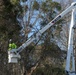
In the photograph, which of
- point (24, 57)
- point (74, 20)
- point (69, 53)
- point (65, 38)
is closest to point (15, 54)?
point (69, 53)

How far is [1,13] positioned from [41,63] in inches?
244

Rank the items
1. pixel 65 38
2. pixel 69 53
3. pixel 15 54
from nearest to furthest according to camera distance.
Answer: pixel 15 54
pixel 69 53
pixel 65 38

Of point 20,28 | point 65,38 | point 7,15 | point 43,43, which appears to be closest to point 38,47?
point 43,43

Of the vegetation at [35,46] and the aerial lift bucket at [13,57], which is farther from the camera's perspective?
the vegetation at [35,46]

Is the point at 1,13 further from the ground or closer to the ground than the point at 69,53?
further from the ground

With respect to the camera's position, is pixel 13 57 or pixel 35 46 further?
pixel 35 46

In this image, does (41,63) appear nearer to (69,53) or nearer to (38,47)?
(38,47)

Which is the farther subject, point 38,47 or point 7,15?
point 38,47

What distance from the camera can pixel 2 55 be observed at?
22.6 m

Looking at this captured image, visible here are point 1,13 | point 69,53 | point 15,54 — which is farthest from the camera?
point 1,13

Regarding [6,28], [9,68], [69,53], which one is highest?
[6,28]

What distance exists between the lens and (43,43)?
24.3 m

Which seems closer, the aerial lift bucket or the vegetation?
the aerial lift bucket

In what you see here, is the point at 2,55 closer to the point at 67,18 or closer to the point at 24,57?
the point at 24,57
